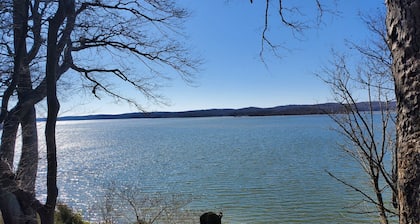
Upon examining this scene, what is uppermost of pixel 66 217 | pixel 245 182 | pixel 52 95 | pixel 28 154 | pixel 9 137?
pixel 52 95

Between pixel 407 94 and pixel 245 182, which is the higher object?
pixel 407 94

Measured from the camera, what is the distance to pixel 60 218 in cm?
1126

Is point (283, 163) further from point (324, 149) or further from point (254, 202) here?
point (254, 202)

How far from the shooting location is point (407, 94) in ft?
5.83

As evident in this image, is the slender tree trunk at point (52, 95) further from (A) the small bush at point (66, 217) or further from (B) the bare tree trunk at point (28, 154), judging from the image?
(A) the small bush at point (66, 217)

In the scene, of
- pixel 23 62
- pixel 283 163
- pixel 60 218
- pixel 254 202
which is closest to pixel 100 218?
pixel 60 218

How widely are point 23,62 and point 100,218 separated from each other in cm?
868

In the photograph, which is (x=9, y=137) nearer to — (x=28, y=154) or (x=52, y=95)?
(x=28, y=154)

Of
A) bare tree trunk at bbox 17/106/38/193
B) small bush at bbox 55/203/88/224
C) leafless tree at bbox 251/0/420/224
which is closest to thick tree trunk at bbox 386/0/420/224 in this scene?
leafless tree at bbox 251/0/420/224

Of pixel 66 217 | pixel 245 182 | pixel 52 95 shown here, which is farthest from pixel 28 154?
pixel 245 182

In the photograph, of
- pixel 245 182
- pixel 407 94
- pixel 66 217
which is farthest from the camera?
pixel 245 182

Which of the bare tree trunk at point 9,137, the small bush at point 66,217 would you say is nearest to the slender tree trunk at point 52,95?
the bare tree trunk at point 9,137

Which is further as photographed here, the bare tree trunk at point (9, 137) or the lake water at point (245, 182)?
the lake water at point (245, 182)

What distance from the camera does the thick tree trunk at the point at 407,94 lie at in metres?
1.72
